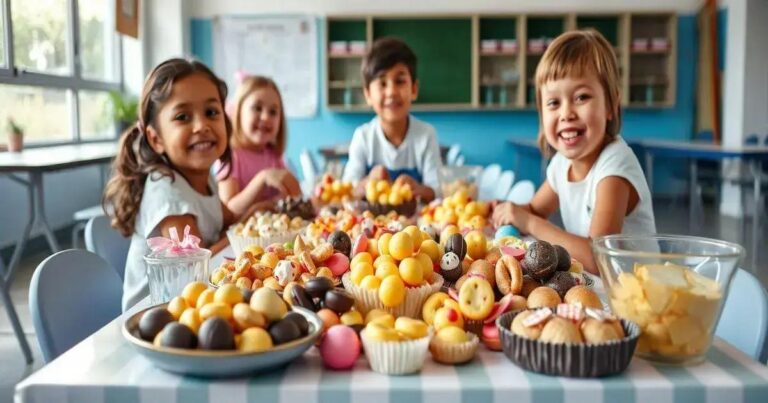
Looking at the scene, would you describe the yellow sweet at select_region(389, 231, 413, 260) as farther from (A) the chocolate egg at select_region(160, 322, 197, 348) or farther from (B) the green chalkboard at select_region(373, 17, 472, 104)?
(B) the green chalkboard at select_region(373, 17, 472, 104)

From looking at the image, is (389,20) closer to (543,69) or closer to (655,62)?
(655,62)

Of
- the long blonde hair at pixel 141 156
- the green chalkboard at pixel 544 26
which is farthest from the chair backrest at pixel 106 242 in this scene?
the green chalkboard at pixel 544 26

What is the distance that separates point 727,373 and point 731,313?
56 cm

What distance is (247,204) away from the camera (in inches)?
95.5

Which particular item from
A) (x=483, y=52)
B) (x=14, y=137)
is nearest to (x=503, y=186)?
(x=14, y=137)

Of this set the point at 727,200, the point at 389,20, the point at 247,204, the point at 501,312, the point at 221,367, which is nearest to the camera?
the point at 221,367

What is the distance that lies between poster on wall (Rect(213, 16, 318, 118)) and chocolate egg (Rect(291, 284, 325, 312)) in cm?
701

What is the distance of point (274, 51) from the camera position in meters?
7.90

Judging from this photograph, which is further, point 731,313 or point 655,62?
point 655,62

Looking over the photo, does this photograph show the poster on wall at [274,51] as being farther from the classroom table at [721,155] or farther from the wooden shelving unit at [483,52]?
the classroom table at [721,155]

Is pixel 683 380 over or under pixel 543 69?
under

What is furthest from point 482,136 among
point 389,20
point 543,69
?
point 543,69

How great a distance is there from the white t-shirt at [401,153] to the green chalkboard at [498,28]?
5150 mm

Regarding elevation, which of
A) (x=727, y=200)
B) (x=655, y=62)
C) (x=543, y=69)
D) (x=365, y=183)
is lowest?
(x=727, y=200)
